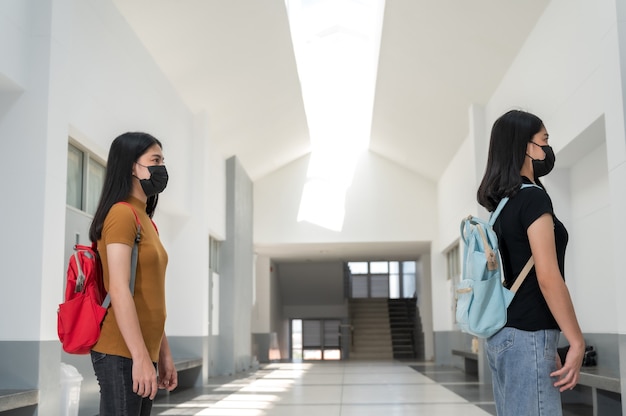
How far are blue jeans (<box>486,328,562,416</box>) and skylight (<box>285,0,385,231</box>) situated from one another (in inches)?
328

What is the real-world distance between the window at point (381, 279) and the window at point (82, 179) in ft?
63.0

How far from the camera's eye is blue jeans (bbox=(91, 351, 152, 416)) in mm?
1879

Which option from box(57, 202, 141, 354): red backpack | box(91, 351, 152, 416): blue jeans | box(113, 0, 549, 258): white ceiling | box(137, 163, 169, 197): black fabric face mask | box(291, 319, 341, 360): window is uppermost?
box(113, 0, 549, 258): white ceiling

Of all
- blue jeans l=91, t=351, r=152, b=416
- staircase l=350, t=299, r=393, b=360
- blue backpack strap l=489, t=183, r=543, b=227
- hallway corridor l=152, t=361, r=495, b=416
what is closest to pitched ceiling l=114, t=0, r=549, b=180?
hallway corridor l=152, t=361, r=495, b=416

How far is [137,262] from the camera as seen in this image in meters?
2.00

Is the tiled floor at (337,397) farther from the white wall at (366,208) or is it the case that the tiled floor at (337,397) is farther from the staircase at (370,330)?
the staircase at (370,330)

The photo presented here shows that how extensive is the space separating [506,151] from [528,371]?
57 cm

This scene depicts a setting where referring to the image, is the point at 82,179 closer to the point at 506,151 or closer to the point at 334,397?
the point at 334,397

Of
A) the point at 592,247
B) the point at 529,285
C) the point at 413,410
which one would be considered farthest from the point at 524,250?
the point at 592,247

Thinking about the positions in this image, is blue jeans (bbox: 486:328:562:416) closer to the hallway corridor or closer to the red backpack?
the red backpack

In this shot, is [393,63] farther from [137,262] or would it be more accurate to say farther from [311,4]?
[137,262]

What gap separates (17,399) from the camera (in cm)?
422

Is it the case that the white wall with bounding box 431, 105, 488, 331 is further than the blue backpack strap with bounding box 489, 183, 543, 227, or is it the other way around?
the white wall with bounding box 431, 105, 488, 331

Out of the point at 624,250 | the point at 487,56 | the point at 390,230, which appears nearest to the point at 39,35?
the point at 624,250
